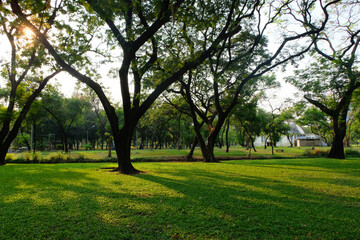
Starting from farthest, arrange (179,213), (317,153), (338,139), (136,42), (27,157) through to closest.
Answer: (317,153), (338,139), (27,157), (136,42), (179,213)

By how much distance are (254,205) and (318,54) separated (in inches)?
757

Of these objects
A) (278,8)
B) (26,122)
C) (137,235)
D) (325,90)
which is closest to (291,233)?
(137,235)

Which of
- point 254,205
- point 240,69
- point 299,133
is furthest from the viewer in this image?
point 299,133

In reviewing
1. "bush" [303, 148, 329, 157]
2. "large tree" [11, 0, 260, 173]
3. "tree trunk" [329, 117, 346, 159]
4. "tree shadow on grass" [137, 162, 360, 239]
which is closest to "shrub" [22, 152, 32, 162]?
"large tree" [11, 0, 260, 173]

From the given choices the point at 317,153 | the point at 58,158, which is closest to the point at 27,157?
the point at 58,158

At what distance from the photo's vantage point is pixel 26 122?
2891 cm

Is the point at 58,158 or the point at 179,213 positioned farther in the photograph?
the point at 58,158

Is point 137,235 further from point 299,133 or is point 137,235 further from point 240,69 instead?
point 299,133

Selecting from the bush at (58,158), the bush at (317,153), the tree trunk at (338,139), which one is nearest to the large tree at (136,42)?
the bush at (58,158)

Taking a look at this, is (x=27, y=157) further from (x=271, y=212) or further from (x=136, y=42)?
(x=271, y=212)

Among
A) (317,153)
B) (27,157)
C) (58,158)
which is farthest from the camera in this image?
(317,153)

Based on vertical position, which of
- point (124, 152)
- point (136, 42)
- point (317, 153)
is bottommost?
point (317, 153)

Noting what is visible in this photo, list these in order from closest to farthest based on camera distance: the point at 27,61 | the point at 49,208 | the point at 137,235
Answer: the point at 137,235
the point at 49,208
the point at 27,61

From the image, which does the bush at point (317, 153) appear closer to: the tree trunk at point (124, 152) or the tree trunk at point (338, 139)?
the tree trunk at point (338, 139)
